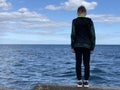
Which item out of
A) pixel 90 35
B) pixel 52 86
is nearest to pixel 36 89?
pixel 52 86

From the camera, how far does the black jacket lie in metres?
11.5

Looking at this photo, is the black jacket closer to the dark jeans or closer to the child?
the child

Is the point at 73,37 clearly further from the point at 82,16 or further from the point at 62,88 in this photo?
the point at 62,88

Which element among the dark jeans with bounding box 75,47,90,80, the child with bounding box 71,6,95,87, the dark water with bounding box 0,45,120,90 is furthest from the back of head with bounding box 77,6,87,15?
the dark water with bounding box 0,45,120,90

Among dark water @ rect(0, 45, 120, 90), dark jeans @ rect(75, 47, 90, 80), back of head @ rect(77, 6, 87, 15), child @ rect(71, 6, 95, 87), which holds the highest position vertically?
back of head @ rect(77, 6, 87, 15)

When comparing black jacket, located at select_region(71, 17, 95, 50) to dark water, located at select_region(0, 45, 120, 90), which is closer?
black jacket, located at select_region(71, 17, 95, 50)

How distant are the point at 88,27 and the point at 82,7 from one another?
0.57 meters

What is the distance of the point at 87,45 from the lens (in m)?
11.5

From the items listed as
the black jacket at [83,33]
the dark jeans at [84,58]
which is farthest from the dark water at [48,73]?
the black jacket at [83,33]

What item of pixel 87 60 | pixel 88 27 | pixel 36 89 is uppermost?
pixel 88 27

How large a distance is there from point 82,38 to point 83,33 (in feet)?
0.46

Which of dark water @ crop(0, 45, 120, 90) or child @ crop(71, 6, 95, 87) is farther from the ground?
child @ crop(71, 6, 95, 87)

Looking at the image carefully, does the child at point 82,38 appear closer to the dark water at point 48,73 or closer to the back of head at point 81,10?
the back of head at point 81,10

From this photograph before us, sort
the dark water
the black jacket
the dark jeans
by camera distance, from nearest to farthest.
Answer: the black jacket → the dark jeans → the dark water
